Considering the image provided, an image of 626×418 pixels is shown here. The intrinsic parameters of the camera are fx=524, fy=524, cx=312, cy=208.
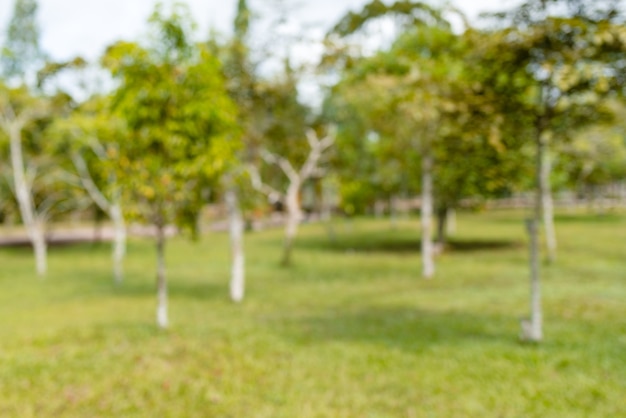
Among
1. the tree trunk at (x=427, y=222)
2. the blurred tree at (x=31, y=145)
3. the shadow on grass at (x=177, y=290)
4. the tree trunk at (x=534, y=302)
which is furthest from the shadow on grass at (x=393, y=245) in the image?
the tree trunk at (x=534, y=302)

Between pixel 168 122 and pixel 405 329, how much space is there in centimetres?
685

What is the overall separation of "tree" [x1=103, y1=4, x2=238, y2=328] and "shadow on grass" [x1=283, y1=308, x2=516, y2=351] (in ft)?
12.6

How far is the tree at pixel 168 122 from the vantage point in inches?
448

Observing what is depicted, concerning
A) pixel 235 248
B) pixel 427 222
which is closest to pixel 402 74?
pixel 427 222

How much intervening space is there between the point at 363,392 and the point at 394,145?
17.7 meters

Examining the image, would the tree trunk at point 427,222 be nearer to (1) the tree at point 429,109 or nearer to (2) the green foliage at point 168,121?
(1) the tree at point 429,109

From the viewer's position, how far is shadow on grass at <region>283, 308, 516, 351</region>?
10.2 meters

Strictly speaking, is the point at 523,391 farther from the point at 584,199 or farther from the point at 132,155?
the point at 584,199

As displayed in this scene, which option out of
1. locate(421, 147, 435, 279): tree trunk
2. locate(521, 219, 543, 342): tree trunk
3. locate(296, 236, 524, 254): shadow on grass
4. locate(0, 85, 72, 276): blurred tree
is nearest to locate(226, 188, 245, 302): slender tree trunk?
locate(421, 147, 435, 279): tree trunk

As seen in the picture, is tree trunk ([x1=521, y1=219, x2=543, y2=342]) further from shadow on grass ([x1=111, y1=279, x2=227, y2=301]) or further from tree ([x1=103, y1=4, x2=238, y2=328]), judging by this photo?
shadow on grass ([x1=111, y1=279, x2=227, y2=301])

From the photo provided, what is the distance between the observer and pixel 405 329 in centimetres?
1144

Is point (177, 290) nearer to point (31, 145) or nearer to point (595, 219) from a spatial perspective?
point (31, 145)

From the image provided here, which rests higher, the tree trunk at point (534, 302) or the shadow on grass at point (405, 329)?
the tree trunk at point (534, 302)

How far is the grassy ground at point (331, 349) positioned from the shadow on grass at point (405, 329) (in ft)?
0.15
